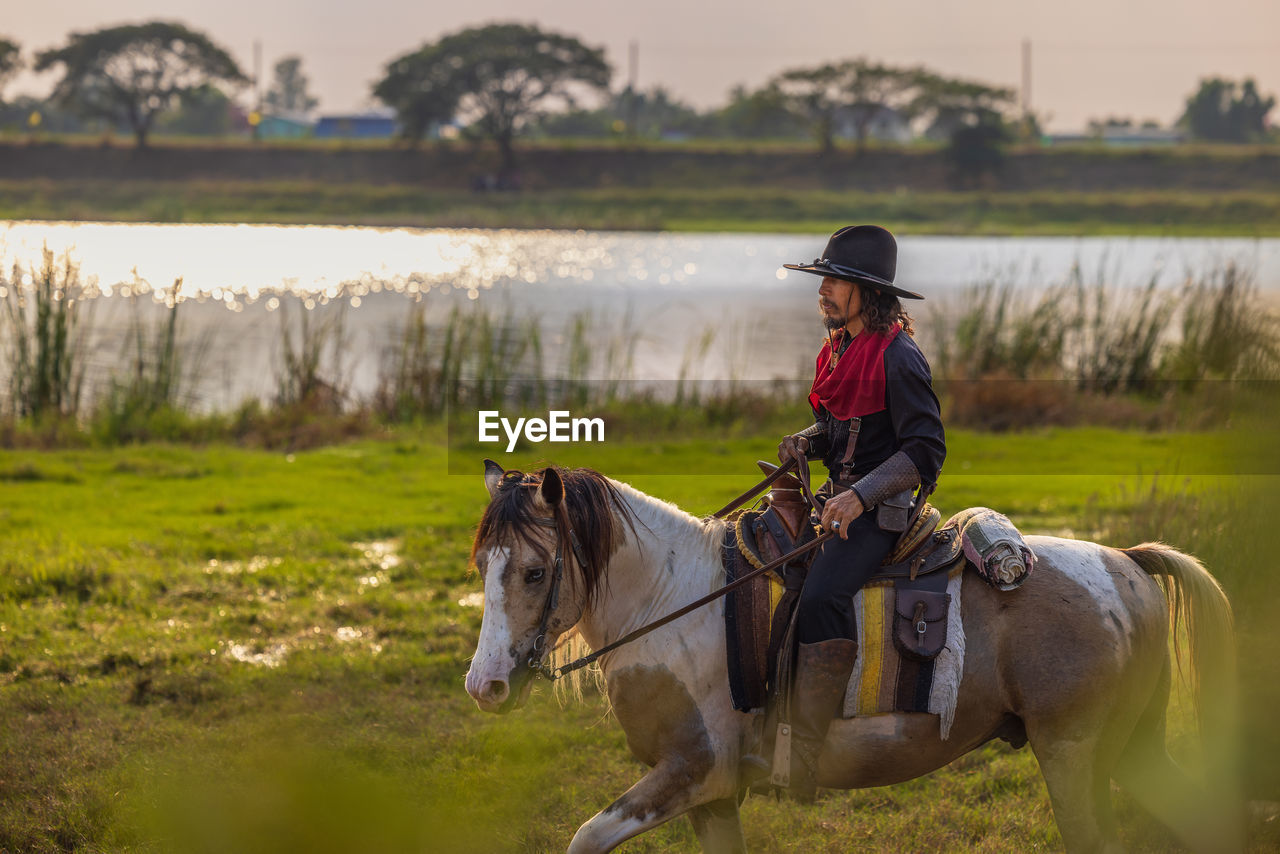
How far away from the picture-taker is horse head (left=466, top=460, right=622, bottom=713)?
3.68 metres

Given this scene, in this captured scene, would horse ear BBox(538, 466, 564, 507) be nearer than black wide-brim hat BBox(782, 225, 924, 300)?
Yes

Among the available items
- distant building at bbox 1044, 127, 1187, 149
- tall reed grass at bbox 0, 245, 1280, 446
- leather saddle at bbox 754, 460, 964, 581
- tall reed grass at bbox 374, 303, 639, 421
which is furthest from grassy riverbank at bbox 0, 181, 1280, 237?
leather saddle at bbox 754, 460, 964, 581

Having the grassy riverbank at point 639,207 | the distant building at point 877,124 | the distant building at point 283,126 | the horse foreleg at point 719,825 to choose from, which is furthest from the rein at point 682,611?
the distant building at point 283,126

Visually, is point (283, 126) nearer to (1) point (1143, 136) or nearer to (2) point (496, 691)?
(1) point (1143, 136)

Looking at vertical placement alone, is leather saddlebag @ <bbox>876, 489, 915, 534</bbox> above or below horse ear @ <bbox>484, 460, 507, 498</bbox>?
below

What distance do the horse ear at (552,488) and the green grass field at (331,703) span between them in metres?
1.96

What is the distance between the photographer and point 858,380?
398 centimetres

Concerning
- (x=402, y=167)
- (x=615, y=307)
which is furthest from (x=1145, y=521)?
(x=402, y=167)

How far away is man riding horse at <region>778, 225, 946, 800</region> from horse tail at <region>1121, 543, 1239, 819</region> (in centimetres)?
95

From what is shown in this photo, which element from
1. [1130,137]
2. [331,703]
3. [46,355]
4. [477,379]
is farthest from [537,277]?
[1130,137]

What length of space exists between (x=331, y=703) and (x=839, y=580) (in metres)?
3.56

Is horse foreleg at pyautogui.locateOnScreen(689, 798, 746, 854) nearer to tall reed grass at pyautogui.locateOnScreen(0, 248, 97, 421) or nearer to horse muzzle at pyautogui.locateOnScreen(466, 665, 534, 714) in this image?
horse muzzle at pyautogui.locateOnScreen(466, 665, 534, 714)

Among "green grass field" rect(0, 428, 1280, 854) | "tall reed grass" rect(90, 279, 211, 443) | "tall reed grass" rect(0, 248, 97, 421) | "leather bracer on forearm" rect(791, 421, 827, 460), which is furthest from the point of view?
"tall reed grass" rect(90, 279, 211, 443)

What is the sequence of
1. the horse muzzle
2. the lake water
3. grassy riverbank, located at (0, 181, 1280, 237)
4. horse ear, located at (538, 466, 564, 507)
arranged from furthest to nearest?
grassy riverbank, located at (0, 181, 1280, 237)
the lake water
horse ear, located at (538, 466, 564, 507)
the horse muzzle
